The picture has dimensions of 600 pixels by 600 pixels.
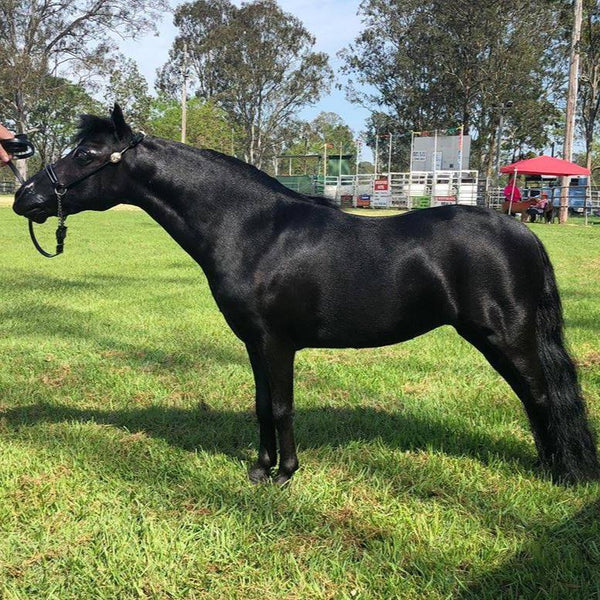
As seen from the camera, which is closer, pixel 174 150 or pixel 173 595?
pixel 173 595

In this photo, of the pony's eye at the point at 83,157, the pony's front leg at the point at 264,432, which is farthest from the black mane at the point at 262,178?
the pony's front leg at the point at 264,432

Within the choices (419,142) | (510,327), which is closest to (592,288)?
(510,327)

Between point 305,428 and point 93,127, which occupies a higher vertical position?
point 93,127

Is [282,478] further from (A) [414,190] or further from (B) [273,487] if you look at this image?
(A) [414,190]

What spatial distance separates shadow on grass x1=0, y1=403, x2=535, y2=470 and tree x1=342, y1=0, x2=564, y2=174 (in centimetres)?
4001

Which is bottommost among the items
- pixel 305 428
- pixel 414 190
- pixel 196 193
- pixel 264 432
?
pixel 305 428

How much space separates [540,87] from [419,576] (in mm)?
46023

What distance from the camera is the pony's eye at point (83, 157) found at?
3.25m

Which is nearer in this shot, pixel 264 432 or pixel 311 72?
pixel 264 432

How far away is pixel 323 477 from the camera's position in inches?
133

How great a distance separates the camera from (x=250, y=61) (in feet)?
160

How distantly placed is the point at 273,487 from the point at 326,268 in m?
1.23

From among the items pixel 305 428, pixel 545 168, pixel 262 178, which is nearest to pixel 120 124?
pixel 262 178

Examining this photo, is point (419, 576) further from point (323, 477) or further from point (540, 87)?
point (540, 87)
